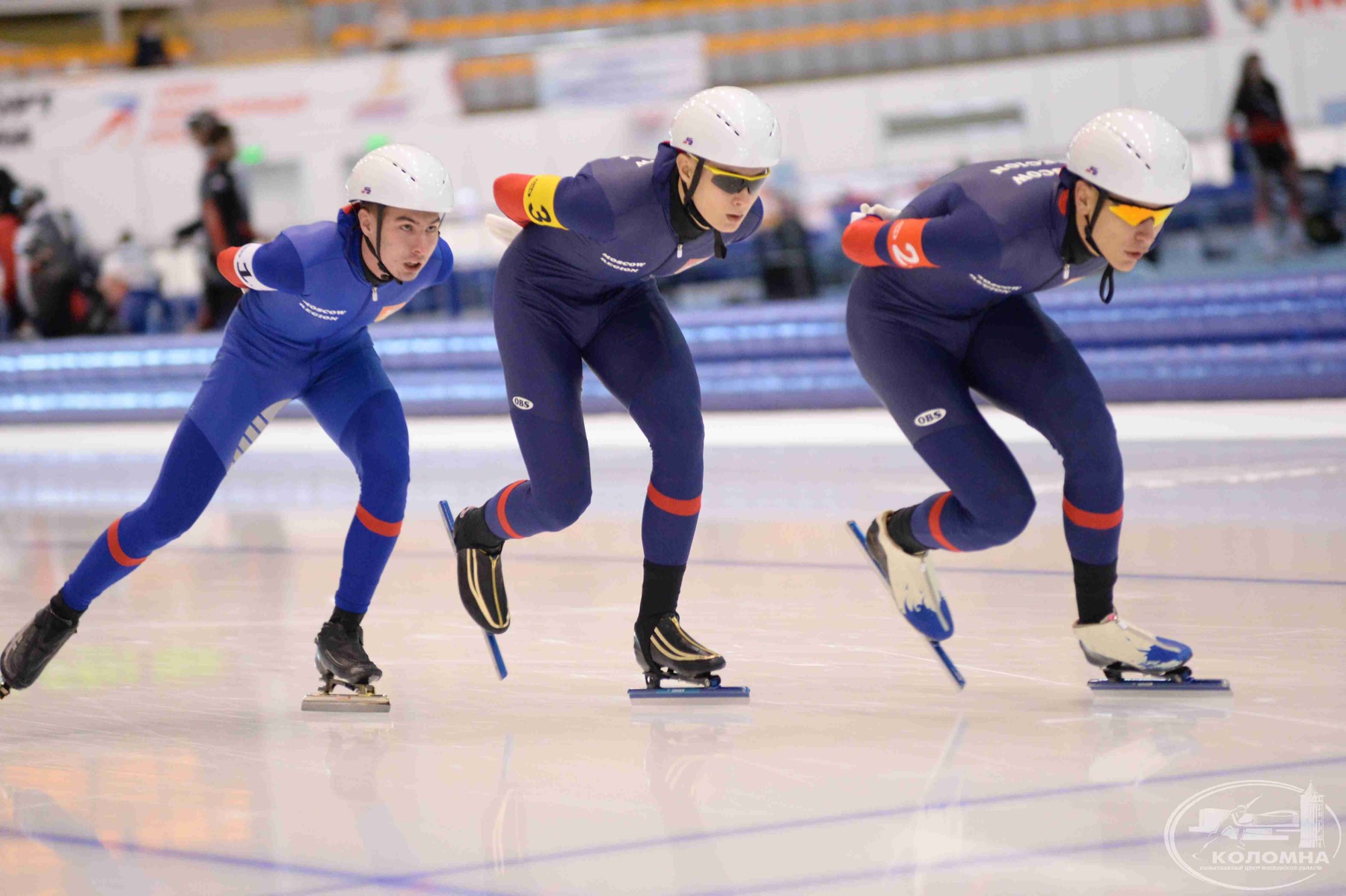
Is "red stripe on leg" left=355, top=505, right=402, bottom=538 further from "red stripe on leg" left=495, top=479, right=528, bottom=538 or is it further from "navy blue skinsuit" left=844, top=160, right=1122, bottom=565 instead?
"navy blue skinsuit" left=844, top=160, right=1122, bottom=565

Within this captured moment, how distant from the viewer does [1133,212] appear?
300 cm

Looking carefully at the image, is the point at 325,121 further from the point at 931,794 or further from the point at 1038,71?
the point at 931,794

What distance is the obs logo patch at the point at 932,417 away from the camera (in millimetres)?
3320

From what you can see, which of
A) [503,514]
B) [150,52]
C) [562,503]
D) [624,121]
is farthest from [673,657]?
[150,52]

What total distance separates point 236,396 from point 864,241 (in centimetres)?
145

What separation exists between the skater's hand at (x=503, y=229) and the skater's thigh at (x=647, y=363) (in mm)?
383

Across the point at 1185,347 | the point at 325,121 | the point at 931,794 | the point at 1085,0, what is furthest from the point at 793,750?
the point at 1085,0

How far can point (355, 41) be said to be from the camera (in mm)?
15383

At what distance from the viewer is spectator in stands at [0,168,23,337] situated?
1084 centimetres

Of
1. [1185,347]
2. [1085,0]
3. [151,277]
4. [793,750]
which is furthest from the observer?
[1085,0]

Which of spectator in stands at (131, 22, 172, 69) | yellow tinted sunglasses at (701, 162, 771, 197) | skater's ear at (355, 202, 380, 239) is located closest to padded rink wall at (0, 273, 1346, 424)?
spectator in stands at (131, 22, 172, 69)

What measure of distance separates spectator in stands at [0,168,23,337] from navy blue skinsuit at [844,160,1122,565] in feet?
29.5

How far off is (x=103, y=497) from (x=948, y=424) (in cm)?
512

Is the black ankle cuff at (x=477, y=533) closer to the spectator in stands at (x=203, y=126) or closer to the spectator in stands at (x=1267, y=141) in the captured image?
the spectator in stands at (x=1267, y=141)
